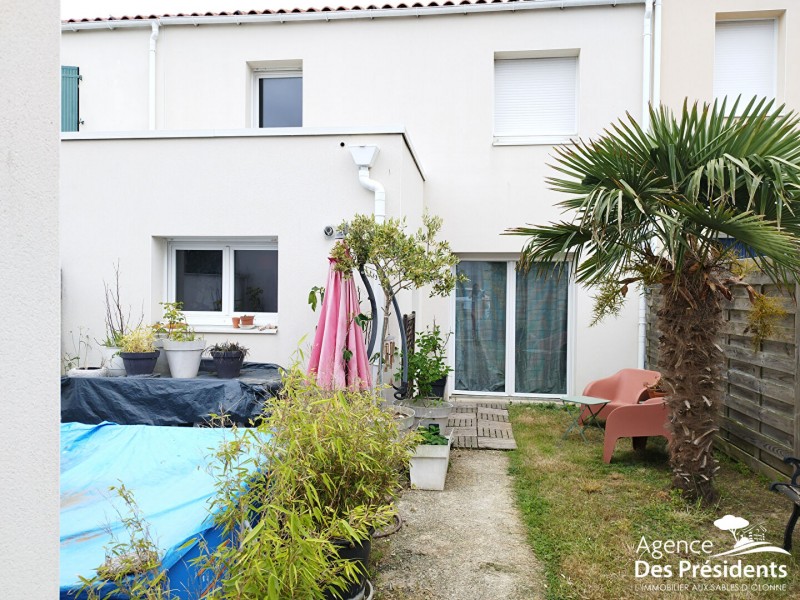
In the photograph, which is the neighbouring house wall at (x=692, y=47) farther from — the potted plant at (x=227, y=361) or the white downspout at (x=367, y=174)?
the potted plant at (x=227, y=361)

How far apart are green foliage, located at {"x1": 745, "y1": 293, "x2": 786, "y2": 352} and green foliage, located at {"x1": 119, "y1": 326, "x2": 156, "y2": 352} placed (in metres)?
5.76

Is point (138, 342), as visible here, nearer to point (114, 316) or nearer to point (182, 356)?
point (182, 356)

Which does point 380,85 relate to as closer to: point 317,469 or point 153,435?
point 153,435

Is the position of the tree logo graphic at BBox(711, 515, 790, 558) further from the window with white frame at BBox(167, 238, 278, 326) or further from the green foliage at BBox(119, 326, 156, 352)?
the green foliage at BBox(119, 326, 156, 352)

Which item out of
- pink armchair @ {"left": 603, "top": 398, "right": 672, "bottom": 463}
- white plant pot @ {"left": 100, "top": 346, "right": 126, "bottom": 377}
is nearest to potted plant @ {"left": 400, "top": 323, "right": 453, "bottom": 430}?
pink armchair @ {"left": 603, "top": 398, "right": 672, "bottom": 463}

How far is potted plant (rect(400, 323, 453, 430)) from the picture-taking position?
6.33m

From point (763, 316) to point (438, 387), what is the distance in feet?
11.1

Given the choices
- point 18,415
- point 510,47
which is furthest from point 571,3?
point 18,415

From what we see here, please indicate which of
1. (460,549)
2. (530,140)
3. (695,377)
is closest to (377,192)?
(695,377)

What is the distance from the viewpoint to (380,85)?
9.86 m

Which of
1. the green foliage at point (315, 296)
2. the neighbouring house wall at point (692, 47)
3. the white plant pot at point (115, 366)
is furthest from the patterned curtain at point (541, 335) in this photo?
the white plant pot at point (115, 366)

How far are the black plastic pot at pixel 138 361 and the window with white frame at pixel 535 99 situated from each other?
20.4ft

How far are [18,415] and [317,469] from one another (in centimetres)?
162

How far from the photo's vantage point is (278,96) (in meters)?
10.6
